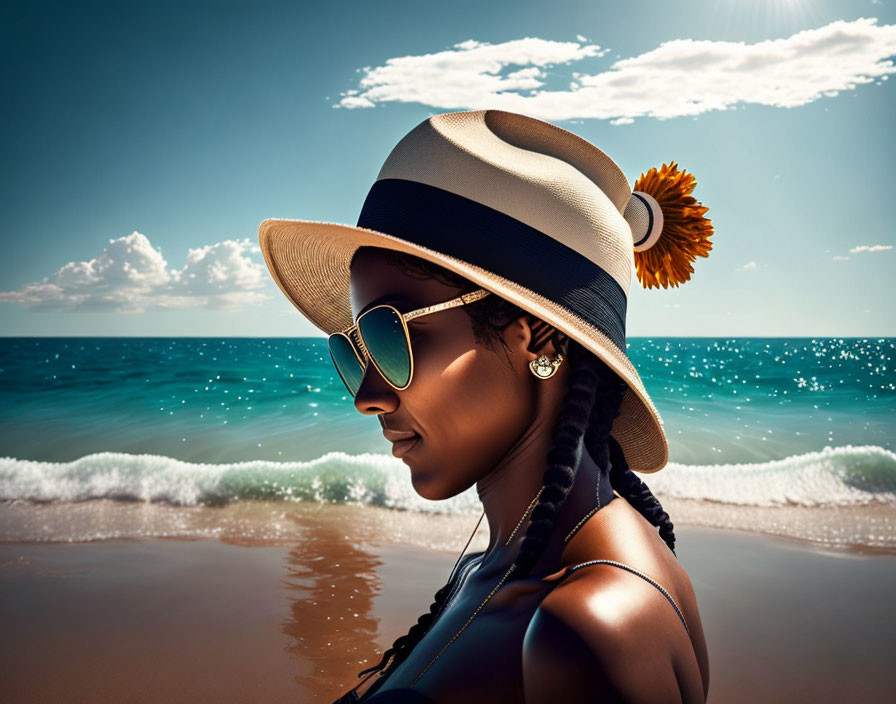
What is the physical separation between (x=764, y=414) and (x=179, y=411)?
760 inches

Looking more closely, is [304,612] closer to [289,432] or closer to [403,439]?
[403,439]

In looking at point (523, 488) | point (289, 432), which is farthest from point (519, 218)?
point (289, 432)

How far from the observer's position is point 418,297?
1.54m

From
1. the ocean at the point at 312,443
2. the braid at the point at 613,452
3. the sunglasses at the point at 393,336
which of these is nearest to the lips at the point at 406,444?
the sunglasses at the point at 393,336

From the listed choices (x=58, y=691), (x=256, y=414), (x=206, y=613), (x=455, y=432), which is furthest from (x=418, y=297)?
(x=256, y=414)

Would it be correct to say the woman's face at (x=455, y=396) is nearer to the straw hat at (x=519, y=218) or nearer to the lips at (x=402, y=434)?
the lips at (x=402, y=434)

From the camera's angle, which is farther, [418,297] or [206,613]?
[206,613]

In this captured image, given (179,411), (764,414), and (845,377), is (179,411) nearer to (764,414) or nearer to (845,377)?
(764,414)

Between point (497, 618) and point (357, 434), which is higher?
point (497, 618)

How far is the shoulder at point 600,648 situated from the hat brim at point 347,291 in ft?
1.72

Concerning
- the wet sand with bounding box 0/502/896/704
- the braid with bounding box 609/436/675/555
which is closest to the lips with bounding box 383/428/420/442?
the braid with bounding box 609/436/675/555

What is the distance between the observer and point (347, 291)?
2.25 metres

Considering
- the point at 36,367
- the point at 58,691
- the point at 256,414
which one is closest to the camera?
the point at 58,691

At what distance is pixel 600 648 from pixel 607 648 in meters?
0.01
